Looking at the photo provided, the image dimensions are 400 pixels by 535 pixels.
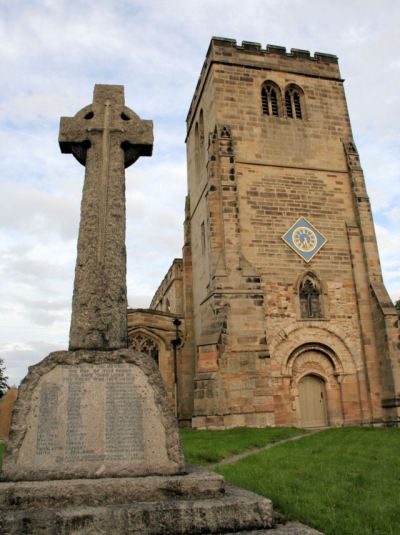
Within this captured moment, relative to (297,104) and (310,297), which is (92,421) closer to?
(310,297)

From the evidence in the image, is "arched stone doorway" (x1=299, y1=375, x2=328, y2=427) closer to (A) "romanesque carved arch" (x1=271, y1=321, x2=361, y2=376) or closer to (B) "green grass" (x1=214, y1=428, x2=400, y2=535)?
(A) "romanesque carved arch" (x1=271, y1=321, x2=361, y2=376)

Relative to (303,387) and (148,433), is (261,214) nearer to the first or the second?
(303,387)

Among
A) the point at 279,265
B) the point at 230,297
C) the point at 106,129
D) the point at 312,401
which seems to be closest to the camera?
the point at 106,129

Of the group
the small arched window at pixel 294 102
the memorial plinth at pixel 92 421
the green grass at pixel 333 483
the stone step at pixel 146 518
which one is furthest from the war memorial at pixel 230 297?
the green grass at pixel 333 483

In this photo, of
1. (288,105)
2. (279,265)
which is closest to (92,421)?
(279,265)

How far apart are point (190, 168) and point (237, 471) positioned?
19.4 m

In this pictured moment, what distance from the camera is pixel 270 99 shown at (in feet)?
70.3

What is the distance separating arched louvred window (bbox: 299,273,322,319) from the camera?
18422 mm

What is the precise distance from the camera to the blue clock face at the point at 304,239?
18827 millimetres

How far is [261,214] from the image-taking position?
18953 mm

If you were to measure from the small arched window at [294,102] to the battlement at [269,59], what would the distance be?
841 millimetres

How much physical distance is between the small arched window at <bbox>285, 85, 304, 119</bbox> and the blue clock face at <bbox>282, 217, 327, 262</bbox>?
5378 millimetres

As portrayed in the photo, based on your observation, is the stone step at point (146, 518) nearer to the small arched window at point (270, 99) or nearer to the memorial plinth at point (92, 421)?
the memorial plinth at point (92, 421)

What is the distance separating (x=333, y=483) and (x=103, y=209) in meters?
4.48
